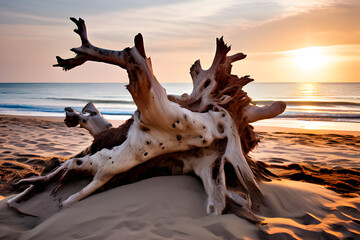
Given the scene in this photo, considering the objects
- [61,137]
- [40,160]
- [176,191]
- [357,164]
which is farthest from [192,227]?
[61,137]

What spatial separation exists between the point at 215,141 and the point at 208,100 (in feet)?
1.95

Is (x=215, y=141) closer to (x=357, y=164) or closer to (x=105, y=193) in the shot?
(x=105, y=193)

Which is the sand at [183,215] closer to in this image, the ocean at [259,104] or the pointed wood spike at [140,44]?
the pointed wood spike at [140,44]

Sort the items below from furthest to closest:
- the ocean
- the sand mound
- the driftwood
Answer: the ocean
the driftwood
the sand mound

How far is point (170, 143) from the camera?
295cm

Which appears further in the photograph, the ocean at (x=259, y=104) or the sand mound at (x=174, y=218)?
the ocean at (x=259, y=104)

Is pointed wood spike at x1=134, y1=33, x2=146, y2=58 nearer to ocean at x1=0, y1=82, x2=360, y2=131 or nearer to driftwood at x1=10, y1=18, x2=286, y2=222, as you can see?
driftwood at x1=10, y1=18, x2=286, y2=222

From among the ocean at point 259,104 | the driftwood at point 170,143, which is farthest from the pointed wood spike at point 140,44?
the ocean at point 259,104

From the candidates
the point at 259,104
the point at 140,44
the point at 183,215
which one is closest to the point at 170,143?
the point at 183,215

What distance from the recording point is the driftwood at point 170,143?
2.53m

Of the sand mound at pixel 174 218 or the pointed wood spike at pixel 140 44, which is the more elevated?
the pointed wood spike at pixel 140 44

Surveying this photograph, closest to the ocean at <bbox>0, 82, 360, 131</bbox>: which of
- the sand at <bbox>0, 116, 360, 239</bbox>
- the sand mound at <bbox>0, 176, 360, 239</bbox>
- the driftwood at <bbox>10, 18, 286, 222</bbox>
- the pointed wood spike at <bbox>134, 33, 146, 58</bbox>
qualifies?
the sand at <bbox>0, 116, 360, 239</bbox>

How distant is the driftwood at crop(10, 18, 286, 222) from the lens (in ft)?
8.31

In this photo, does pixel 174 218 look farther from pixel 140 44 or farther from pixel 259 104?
pixel 259 104
